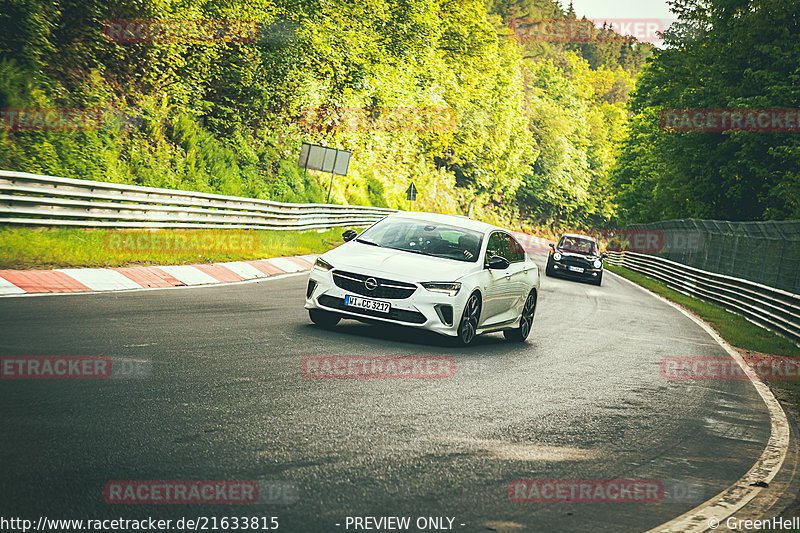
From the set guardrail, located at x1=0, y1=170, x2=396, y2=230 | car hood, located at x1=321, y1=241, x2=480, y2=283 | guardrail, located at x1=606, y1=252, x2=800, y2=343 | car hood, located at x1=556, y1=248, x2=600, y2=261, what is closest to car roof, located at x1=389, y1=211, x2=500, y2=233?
car hood, located at x1=321, y1=241, x2=480, y2=283

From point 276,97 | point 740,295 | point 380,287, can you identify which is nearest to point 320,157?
point 276,97

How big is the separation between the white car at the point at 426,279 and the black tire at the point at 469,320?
0.01m

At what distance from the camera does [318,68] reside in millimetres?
33750

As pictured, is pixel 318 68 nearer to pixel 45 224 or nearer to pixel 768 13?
pixel 768 13

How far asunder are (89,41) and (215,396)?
1816 centimetres

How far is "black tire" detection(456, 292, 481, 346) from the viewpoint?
10.1 m

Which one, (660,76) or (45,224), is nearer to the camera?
(45,224)

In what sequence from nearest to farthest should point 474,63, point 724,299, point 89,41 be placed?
1. point 89,41
2. point 724,299
3. point 474,63

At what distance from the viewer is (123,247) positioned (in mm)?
15258

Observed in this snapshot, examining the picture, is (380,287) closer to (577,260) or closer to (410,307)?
(410,307)

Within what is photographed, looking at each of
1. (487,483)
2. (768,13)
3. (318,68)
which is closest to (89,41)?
(318,68)

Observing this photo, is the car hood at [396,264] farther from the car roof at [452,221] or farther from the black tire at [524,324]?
the black tire at [524,324]

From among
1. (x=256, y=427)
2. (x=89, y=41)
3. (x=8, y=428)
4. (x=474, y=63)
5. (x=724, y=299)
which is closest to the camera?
(x=8, y=428)

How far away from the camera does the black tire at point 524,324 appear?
473 inches
